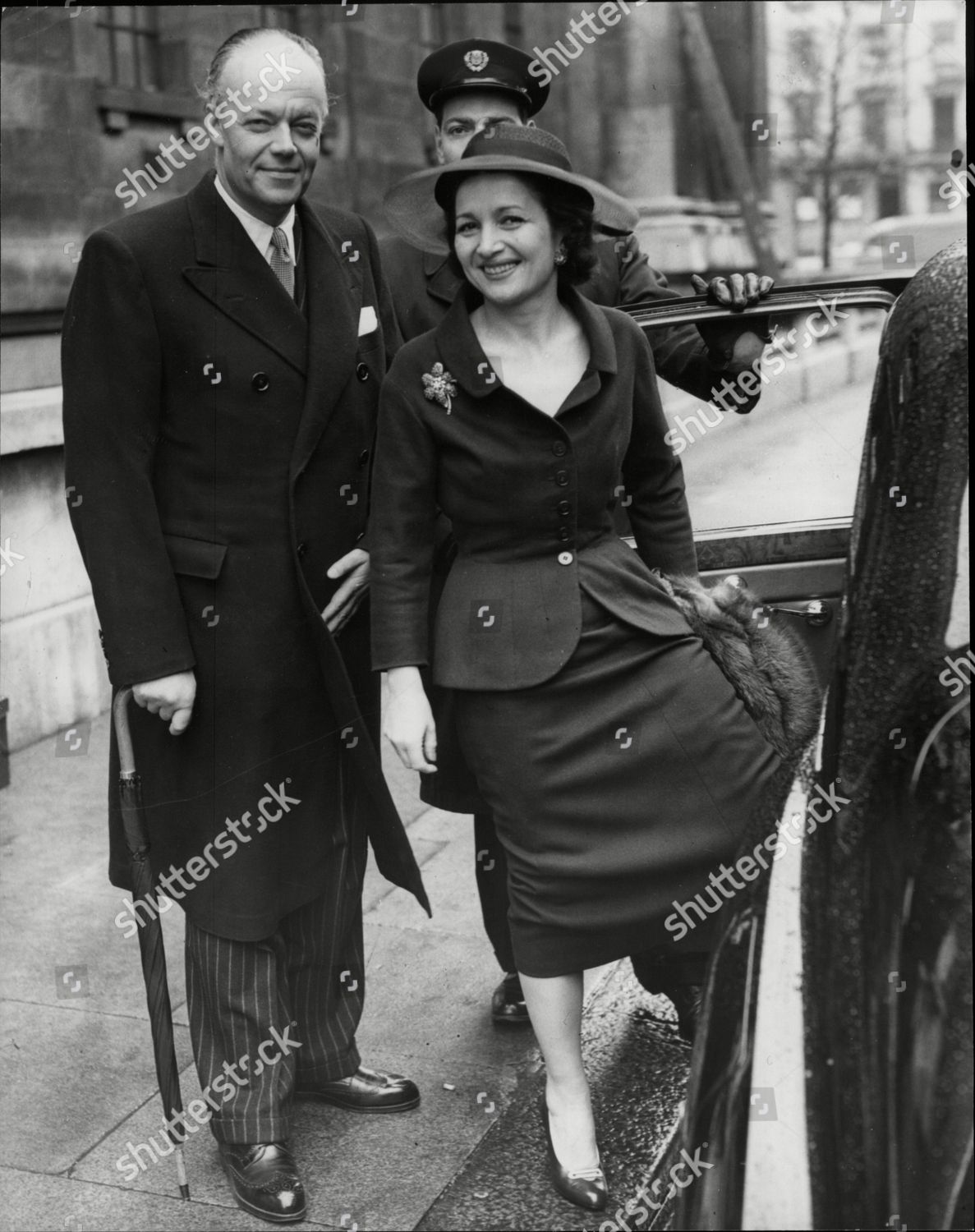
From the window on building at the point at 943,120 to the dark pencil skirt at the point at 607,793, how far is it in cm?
1070

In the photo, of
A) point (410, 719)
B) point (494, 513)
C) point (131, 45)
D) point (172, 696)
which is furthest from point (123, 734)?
point (131, 45)

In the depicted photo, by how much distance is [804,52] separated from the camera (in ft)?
54.4

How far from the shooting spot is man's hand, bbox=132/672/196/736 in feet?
9.82

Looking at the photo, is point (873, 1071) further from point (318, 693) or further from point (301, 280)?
point (301, 280)

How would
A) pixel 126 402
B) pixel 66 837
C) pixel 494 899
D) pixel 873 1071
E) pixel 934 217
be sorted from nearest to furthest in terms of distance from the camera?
pixel 873 1071 < pixel 126 402 < pixel 494 899 < pixel 66 837 < pixel 934 217

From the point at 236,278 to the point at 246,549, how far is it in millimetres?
514

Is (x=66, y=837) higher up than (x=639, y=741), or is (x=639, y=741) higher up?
(x=639, y=741)

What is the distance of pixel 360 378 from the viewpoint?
3.20 m

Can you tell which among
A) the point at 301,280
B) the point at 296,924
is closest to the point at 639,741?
the point at 296,924

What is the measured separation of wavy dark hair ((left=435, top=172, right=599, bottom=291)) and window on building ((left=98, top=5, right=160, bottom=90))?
17.9ft

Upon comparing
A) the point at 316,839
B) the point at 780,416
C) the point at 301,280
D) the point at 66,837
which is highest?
the point at 301,280

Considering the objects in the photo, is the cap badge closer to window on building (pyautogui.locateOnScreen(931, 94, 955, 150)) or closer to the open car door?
the open car door

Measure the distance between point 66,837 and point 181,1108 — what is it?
93.5 inches

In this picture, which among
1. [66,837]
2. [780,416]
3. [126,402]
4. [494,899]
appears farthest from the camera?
[66,837]
